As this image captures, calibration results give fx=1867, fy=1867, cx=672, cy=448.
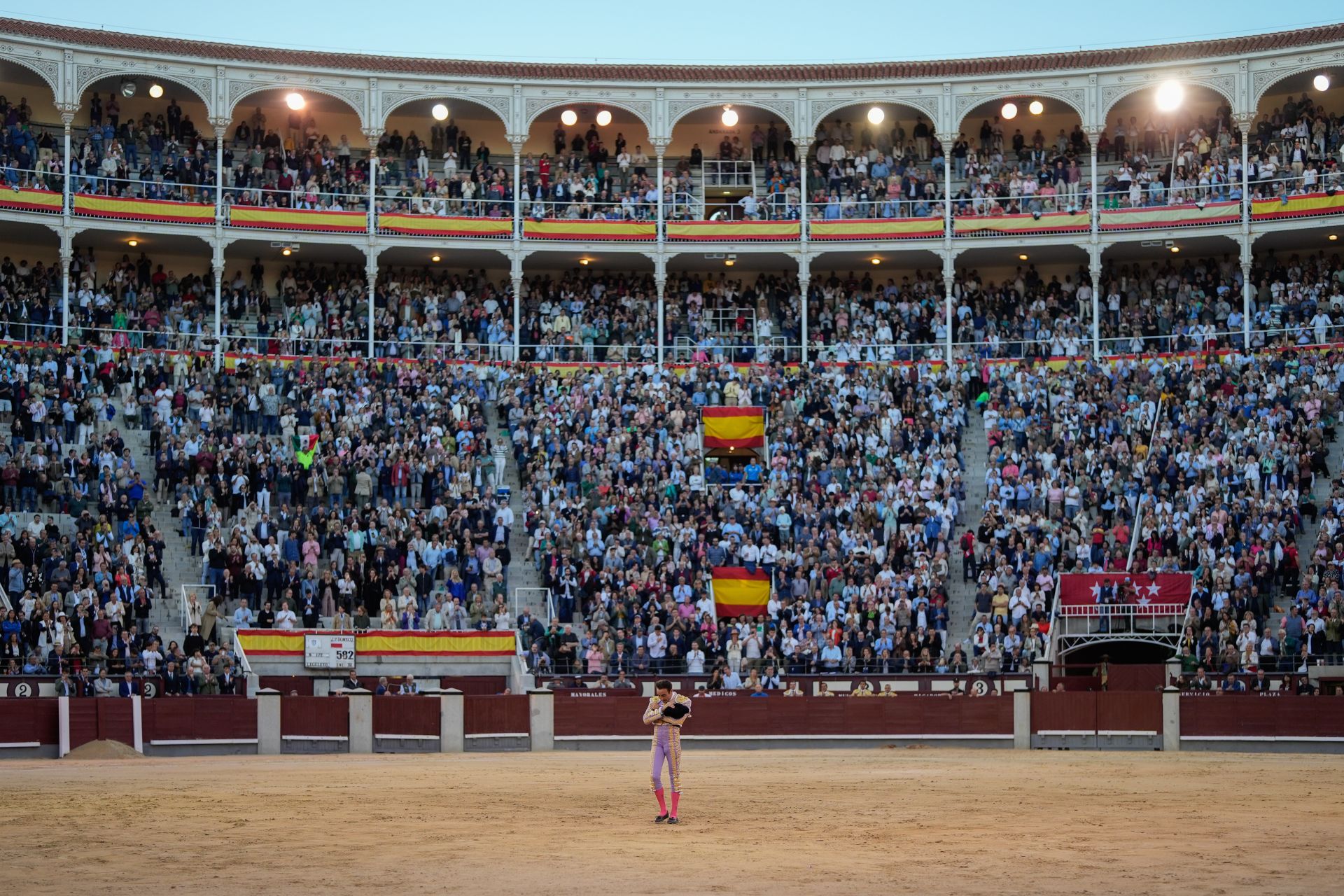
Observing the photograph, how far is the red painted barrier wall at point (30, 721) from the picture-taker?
88.3ft

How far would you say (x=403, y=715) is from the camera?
95.8 ft

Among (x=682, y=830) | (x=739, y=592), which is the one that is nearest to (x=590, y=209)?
(x=739, y=592)

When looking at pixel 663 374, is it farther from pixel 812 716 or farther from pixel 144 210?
pixel 144 210

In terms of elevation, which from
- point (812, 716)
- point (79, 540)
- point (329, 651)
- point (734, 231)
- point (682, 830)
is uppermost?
point (734, 231)

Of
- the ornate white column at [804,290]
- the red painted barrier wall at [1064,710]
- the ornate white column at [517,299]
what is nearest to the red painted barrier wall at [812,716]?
the red painted barrier wall at [1064,710]

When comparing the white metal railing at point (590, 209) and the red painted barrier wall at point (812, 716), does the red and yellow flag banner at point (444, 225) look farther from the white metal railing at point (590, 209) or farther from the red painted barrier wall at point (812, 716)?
the red painted barrier wall at point (812, 716)

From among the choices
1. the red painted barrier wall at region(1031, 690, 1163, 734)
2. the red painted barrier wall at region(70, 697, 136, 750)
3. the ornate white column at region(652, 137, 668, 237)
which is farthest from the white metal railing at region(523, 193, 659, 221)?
the red painted barrier wall at region(70, 697, 136, 750)

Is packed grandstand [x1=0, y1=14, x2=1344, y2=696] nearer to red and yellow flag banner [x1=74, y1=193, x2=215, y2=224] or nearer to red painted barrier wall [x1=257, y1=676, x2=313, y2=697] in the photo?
red and yellow flag banner [x1=74, y1=193, x2=215, y2=224]

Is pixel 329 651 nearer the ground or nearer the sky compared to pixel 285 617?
nearer the ground

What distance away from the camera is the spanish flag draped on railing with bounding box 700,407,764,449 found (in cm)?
3984

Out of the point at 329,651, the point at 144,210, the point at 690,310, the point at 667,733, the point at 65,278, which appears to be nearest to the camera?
the point at 667,733

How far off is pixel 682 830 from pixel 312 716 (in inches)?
534

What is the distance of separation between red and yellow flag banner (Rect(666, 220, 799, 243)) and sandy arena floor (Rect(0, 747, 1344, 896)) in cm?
2243

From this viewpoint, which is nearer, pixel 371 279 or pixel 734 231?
pixel 371 279
